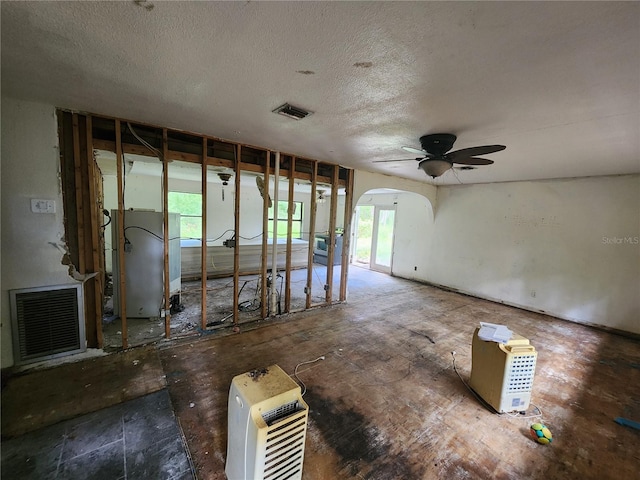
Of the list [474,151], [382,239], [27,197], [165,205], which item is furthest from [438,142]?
[382,239]

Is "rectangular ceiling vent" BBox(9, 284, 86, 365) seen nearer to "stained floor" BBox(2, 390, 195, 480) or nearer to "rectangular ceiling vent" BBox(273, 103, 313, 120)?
"stained floor" BBox(2, 390, 195, 480)

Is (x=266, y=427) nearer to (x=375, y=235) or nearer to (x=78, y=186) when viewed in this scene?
(x=78, y=186)

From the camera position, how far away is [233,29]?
51.8 inches

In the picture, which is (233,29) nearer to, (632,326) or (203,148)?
(203,148)

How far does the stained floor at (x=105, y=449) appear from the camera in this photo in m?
1.60

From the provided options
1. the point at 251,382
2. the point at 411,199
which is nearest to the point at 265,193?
the point at 251,382

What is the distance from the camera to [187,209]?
22.3 feet

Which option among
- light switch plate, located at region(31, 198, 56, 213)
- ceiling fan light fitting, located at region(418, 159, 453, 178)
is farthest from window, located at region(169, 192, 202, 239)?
ceiling fan light fitting, located at region(418, 159, 453, 178)

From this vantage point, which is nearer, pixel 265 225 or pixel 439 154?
pixel 439 154

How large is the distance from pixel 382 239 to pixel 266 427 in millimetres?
7016

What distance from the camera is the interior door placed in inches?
300

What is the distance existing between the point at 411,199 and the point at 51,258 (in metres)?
6.87

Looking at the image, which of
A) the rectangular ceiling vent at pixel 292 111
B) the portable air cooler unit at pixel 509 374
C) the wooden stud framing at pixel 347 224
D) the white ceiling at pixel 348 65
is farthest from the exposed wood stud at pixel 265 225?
the portable air cooler unit at pixel 509 374

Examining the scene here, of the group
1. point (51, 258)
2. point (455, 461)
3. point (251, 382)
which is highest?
point (51, 258)
